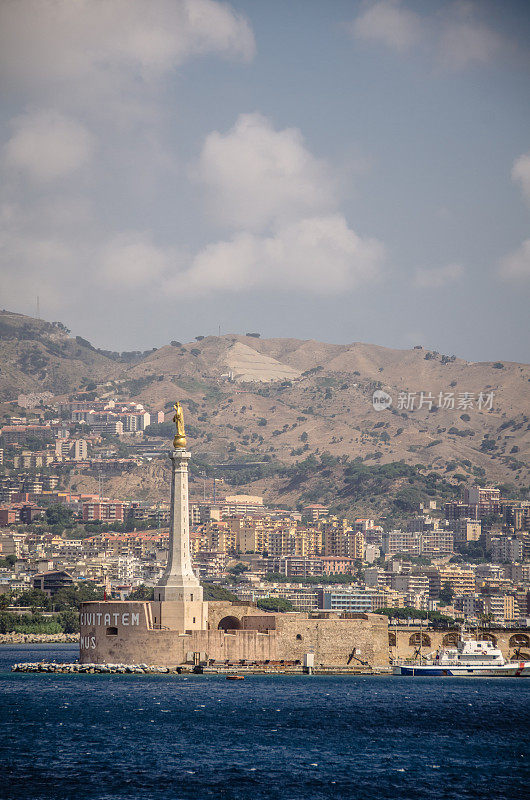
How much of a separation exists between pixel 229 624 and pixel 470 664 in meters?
15.3

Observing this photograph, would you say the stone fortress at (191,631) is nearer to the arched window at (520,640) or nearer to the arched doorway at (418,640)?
the arched doorway at (418,640)

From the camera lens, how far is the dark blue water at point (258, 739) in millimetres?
49156

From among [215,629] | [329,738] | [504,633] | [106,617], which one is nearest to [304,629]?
[215,629]

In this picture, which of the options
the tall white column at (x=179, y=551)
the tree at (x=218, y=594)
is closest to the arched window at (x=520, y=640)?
the tall white column at (x=179, y=551)

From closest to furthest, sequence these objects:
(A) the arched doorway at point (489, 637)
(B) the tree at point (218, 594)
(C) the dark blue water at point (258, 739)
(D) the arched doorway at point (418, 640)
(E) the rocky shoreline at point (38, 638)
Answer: (C) the dark blue water at point (258, 739) < (D) the arched doorway at point (418, 640) < (A) the arched doorway at point (489, 637) < (E) the rocky shoreline at point (38, 638) < (B) the tree at point (218, 594)

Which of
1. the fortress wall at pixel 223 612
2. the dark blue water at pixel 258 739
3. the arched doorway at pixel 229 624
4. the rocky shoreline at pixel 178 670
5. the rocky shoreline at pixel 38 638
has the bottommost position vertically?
the rocky shoreline at pixel 38 638

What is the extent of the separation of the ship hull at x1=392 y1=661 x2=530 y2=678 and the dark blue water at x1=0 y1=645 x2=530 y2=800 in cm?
495

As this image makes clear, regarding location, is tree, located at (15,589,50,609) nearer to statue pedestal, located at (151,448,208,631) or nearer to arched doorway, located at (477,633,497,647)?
arched doorway, located at (477,633,497,647)

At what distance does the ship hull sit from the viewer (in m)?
92.1

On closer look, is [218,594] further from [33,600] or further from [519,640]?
[519,640]

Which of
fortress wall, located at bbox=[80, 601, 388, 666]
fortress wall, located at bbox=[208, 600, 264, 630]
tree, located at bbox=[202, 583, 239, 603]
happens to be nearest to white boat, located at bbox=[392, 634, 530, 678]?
fortress wall, located at bbox=[80, 601, 388, 666]

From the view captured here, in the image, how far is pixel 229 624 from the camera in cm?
9206

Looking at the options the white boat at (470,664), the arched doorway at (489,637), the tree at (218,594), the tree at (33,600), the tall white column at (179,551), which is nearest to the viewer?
the tall white column at (179,551)

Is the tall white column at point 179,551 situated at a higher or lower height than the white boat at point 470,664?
higher
